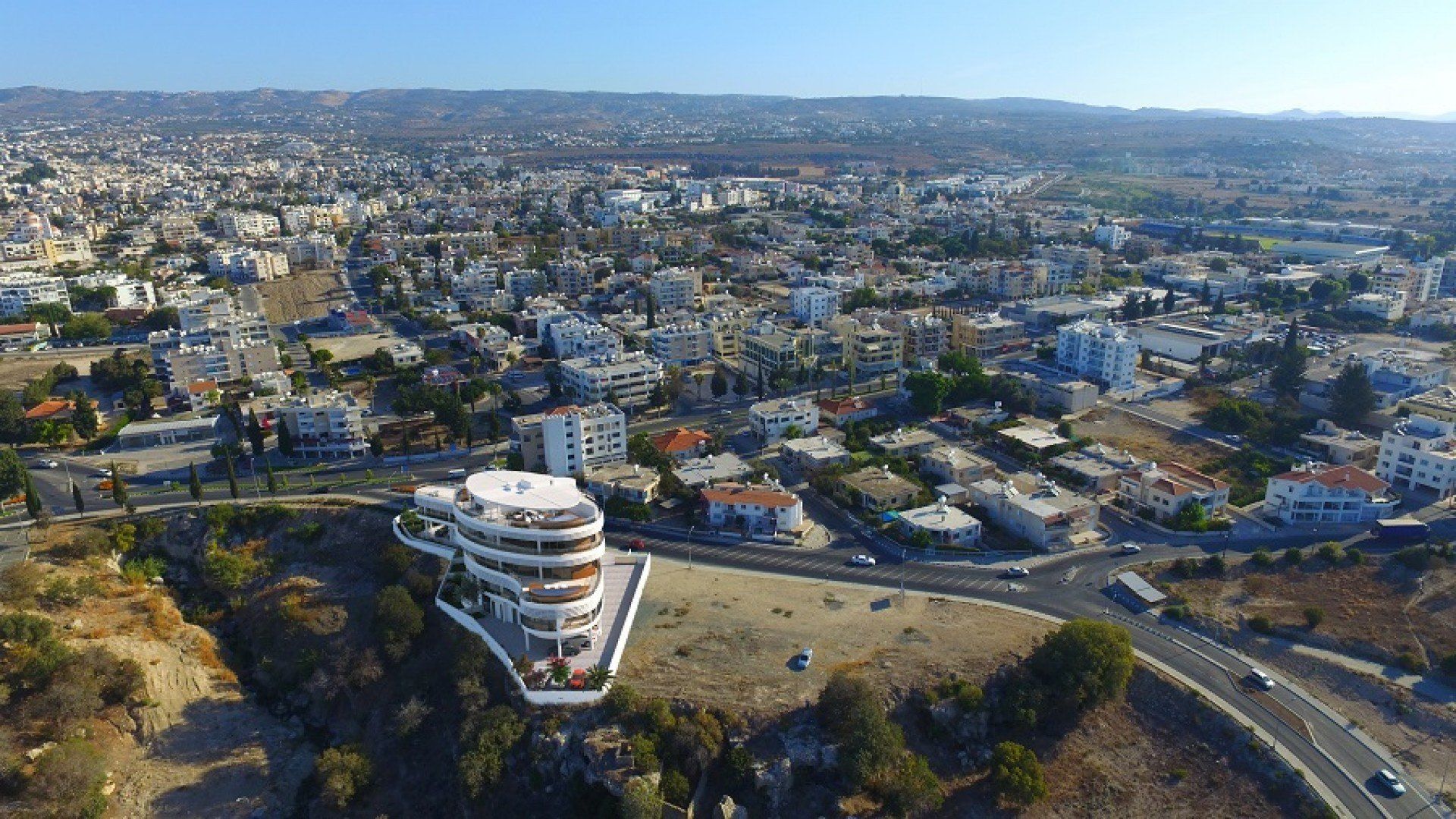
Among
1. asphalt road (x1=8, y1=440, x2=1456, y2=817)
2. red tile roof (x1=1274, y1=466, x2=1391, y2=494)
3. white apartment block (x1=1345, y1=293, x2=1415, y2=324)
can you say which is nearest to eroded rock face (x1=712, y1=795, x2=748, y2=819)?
asphalt road (x1=8, y1=440, x2=1456, y2=817)

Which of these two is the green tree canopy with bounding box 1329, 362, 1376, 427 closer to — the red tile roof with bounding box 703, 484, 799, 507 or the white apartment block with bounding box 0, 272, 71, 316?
the red tile roof with bounding box 703, 484, 799, 507

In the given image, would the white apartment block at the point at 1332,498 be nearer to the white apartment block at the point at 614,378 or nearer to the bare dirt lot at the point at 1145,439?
the bare dirt lot at the point at 1145,439

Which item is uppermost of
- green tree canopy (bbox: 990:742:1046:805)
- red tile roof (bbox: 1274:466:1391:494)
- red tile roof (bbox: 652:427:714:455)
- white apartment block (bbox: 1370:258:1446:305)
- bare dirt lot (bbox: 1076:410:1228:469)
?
white apartment block (bbox: 1370:258:1446:305)

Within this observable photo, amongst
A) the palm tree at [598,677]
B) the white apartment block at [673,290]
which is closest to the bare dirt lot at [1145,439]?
the palm tree at [598,677]

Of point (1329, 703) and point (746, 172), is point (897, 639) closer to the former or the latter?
point (1329, 703)

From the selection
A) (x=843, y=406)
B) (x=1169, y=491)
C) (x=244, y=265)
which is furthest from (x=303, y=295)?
(x=1169, y=491)

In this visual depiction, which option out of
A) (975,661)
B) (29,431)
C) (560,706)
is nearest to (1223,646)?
(975,661)
